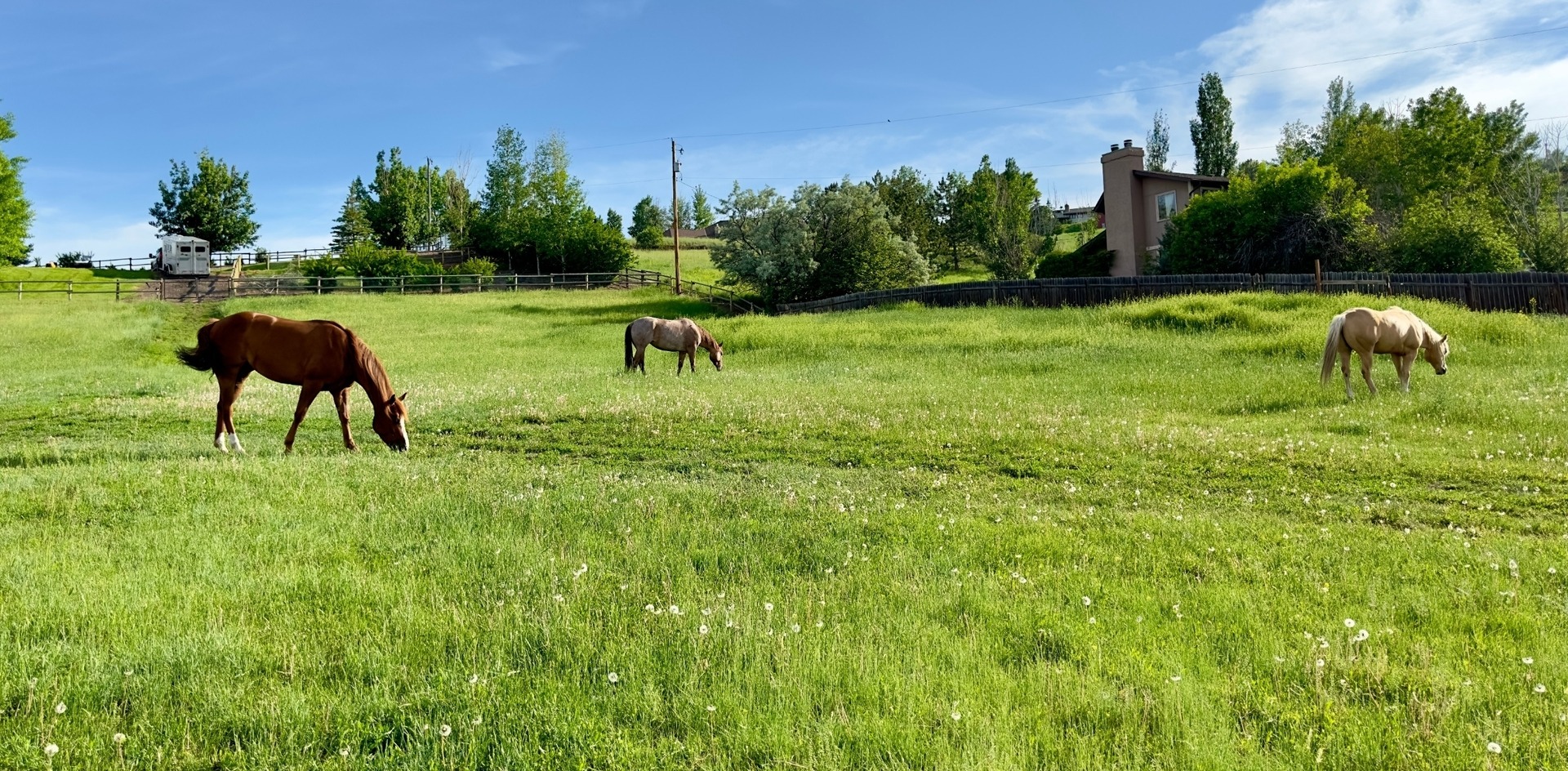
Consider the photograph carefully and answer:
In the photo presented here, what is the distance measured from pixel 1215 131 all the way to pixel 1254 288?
61654 millimetres

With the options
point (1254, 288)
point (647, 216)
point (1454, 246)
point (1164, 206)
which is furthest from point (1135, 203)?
point (647, 216)

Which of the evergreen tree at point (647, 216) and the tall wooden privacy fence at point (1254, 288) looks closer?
the tall wooden privacy fence at point (1254, 288)

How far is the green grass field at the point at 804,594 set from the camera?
3928mm

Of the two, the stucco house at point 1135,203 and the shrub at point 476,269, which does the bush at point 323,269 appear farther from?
the stucco house at point 1135,203

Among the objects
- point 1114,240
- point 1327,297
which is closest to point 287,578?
point 1327,297

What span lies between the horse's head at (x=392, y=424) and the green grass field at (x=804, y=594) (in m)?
0.45

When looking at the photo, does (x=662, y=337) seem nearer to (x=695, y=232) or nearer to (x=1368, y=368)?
(x=1368, y=368)

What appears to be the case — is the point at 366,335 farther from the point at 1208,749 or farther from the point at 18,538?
the point at 1208,749

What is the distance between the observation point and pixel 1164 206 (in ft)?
178

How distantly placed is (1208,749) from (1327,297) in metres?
31.9

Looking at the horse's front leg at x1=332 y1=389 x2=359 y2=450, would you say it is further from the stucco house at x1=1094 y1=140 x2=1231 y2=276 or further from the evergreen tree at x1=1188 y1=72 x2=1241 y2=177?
the evergreen tree at x1=1188 y1=72 x2=1241 y2=177

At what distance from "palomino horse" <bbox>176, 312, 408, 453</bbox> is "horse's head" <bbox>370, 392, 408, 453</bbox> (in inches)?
0.4

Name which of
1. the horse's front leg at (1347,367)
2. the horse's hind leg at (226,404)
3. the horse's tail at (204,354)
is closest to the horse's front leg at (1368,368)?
the horse's front leg at (1347,367)

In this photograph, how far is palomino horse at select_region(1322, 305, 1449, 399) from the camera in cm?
1639
